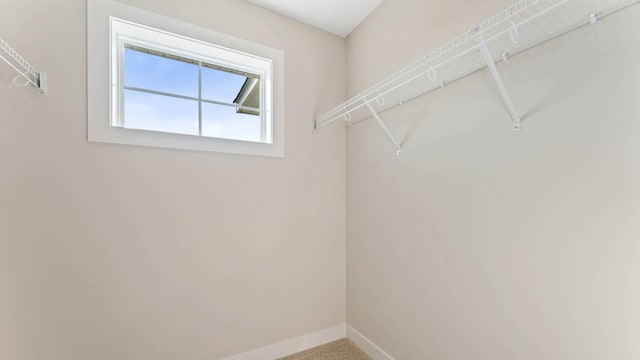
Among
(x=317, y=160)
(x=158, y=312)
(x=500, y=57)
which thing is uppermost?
(x=500, y=57)

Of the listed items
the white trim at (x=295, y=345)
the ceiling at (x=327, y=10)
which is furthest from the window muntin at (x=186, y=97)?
the white trim at (x=295, y=345)

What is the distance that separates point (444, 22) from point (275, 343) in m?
2.27

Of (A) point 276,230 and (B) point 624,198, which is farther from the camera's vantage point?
(A) point 276,230

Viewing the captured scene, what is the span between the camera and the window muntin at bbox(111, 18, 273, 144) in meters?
1.56

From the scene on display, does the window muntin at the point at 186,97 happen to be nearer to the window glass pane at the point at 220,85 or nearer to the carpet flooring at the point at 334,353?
the window glass pane at the point at 220,85

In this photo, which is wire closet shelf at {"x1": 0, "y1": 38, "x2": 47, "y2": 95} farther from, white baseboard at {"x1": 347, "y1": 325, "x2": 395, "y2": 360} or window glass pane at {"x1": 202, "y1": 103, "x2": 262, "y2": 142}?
white baseboard at {"x1": 347, "y1": 325, "x2": 395, "y2": 360}

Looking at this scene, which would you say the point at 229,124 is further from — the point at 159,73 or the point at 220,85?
the point at 159,73

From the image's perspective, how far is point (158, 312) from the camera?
153cm

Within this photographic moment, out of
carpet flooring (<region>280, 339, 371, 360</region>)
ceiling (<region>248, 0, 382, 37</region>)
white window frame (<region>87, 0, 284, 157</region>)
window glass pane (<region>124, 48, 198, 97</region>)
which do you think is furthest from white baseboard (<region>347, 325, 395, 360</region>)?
ceiling (<region>248, 0, 382, 37</region>)

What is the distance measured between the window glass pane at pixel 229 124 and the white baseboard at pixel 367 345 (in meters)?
1.65

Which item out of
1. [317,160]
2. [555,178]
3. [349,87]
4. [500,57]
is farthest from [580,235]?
[349,87]

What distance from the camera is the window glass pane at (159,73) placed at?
1596 millimetres

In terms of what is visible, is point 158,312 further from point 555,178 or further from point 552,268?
point 555,178

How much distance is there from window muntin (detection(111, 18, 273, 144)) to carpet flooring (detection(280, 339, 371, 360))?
1553mm
